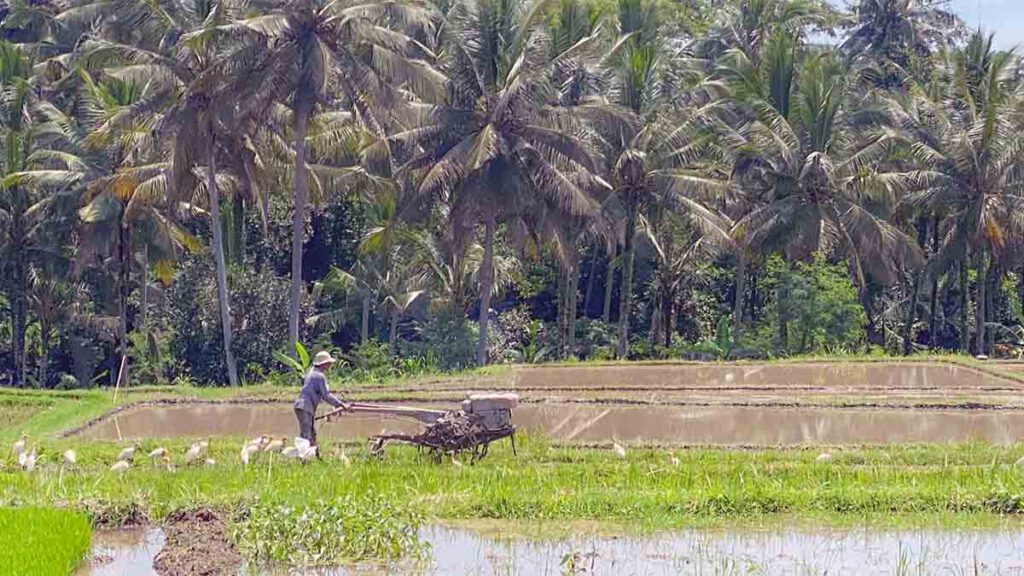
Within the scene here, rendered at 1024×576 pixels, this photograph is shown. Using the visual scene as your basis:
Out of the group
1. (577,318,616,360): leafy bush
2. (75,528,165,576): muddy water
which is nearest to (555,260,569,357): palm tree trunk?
(577,318,616,360): leafy bush

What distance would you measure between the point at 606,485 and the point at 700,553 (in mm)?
2130

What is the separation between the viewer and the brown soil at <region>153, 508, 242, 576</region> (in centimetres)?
808

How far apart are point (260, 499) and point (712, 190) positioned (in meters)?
15.3

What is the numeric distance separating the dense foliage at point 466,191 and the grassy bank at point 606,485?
9.51 m

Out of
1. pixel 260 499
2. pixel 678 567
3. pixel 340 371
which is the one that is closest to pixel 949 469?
pixel 678 567

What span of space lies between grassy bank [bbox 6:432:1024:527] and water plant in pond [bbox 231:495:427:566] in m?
0.72

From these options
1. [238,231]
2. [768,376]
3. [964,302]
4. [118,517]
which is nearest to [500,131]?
[768,376]

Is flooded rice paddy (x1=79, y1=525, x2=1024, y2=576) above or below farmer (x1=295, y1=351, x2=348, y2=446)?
below

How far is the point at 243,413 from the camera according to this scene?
1639cm

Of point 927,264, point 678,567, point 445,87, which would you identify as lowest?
point 678,567

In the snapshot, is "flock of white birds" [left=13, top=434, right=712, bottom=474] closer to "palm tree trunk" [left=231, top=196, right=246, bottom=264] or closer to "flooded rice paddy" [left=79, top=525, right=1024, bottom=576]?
"flooded rice paddy" [left=79, top=525, right=1024, bottom=576]

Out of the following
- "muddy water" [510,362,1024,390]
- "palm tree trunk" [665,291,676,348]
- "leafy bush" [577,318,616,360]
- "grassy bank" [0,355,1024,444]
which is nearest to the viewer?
"grassy bank" [0,355,1024,444]

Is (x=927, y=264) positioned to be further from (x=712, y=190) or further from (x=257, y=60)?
(x=257, y=60)

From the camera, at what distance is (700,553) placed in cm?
848
